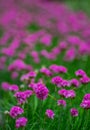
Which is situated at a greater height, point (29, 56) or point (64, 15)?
point (64, 15)

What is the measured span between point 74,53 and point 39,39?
4.72 feet

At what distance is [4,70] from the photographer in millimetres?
7797

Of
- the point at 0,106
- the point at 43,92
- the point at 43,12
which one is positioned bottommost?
the point at 0,106

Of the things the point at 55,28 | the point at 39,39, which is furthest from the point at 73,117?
the point at 55,28

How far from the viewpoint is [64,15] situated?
1220 cm

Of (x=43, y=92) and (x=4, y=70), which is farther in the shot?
(x=4, y=70)

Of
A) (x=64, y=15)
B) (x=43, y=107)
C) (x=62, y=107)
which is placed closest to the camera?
(x=62, y=107)

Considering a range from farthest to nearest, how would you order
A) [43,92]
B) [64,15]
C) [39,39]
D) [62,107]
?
1. [64,15]
2. [39,39]
3. [62,107]
4. [43,92]

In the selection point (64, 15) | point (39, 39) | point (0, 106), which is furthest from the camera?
point (64, 15)

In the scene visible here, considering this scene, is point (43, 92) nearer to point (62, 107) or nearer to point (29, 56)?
point (62, 107)

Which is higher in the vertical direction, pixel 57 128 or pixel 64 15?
pixel 64 15

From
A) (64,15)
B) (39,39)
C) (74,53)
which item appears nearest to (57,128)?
(74,53)

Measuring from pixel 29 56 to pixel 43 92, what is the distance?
3.81 metres

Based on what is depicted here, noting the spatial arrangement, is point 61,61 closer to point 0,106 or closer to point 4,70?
point 4,70
